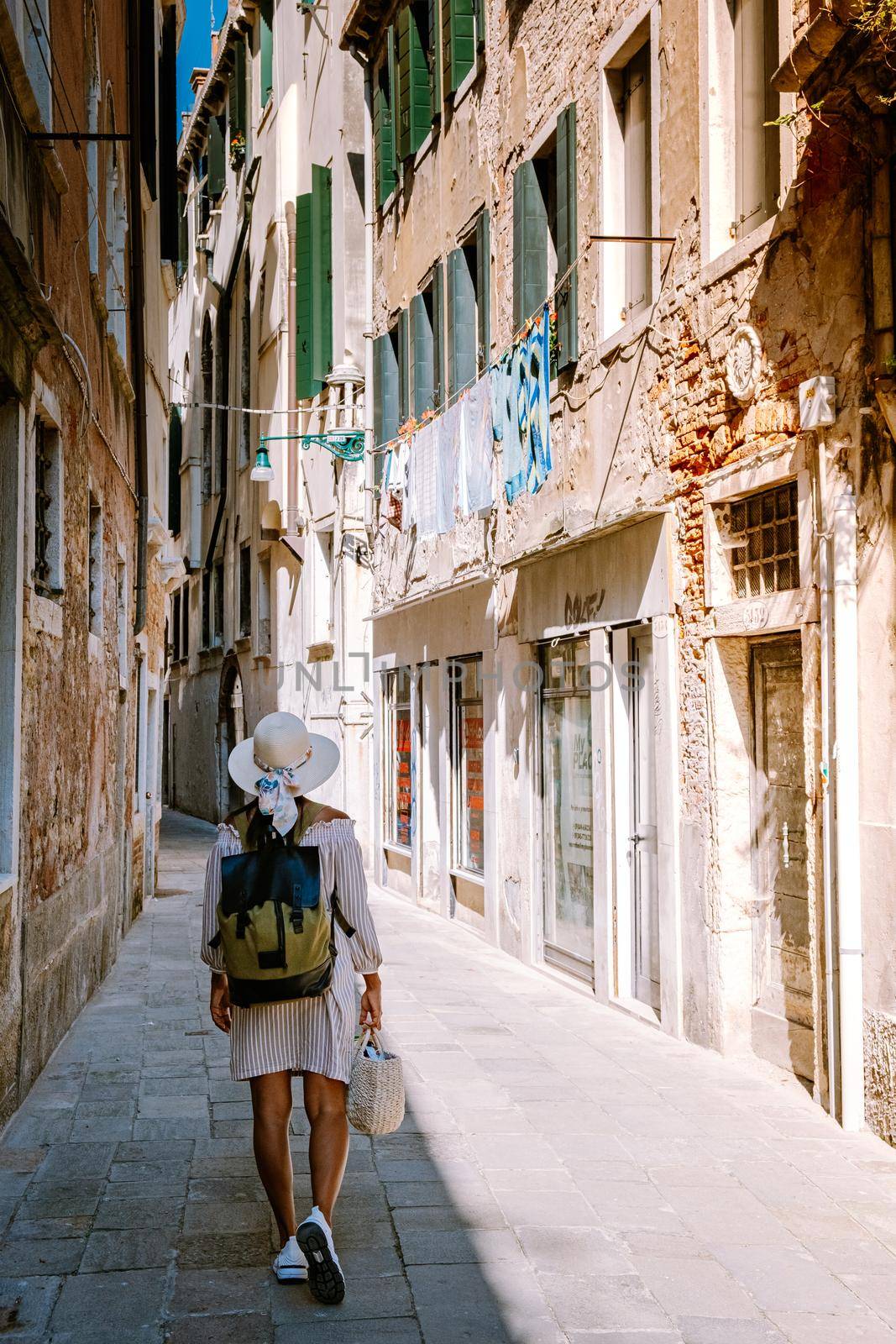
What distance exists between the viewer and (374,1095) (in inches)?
167

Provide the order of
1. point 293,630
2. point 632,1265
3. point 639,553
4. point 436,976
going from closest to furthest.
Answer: point 632,1265 < point 639,553 < point 436,976 < point 293,630

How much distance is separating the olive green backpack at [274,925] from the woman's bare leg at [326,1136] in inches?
11.3

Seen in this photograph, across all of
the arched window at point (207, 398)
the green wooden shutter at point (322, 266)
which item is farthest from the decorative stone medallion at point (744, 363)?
the arched window at point (207, 398)

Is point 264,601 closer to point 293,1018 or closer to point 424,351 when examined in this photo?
point 424,351

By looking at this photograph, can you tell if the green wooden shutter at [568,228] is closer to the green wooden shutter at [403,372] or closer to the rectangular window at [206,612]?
the green wooden shutter at [403,372]

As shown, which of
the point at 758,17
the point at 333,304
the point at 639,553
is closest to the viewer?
the point at 758,17

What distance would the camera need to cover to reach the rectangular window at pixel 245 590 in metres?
24.5

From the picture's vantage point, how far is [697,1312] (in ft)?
13.0

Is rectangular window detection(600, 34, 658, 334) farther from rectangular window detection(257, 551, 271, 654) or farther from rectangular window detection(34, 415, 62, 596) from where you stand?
rectangular window detection(257, 551, 271, 654)

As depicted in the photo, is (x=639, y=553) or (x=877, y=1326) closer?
(x=877, y=1326)

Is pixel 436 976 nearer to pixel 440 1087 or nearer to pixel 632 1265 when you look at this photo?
pixel 440 1087

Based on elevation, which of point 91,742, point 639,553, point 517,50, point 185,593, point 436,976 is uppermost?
point 517,50

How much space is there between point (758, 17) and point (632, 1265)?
5916 mm

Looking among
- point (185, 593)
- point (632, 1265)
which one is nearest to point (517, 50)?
point (632, 1265)
